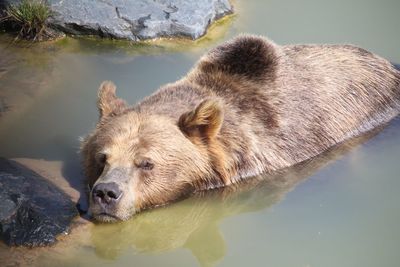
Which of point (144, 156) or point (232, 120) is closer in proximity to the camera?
point (144, 156)

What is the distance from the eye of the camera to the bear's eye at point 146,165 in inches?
273

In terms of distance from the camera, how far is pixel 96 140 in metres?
7.24

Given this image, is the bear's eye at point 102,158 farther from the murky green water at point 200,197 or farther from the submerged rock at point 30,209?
the murky green water at point 200,197

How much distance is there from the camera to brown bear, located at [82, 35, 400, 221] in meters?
6.98

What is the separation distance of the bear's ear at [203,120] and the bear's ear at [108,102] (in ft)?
2.45

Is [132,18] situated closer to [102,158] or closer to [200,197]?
[200,197]

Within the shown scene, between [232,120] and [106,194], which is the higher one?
[232,120]

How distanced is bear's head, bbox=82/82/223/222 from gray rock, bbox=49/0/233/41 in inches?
137

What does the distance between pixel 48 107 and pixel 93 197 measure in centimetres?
270

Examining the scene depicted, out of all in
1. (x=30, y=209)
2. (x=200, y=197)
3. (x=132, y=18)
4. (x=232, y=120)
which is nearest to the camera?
(x=30, y=209)

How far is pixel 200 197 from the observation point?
24.8 feet

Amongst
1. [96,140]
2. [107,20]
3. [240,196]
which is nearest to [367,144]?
[240,196]

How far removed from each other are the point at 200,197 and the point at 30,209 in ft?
6.26

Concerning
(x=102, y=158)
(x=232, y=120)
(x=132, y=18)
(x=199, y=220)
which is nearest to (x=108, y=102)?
(x=102, y=158)
